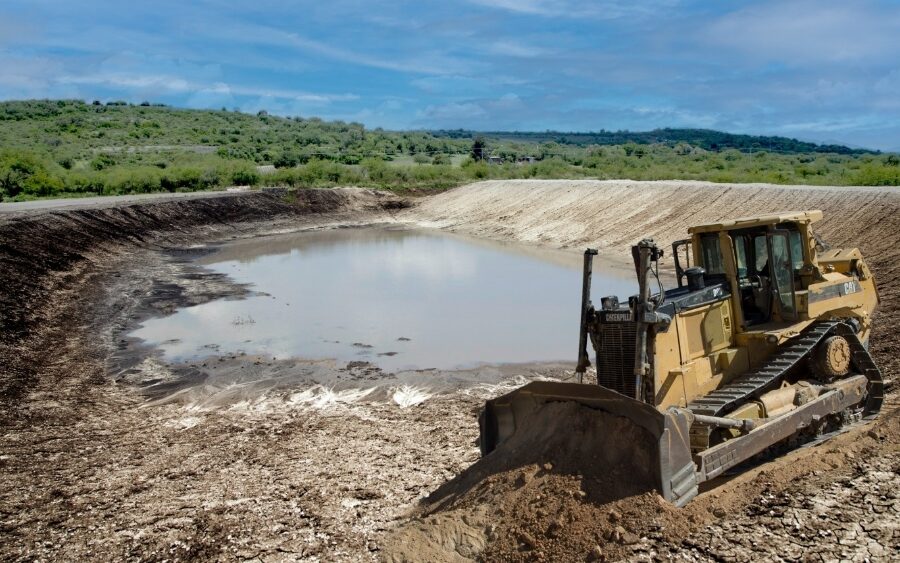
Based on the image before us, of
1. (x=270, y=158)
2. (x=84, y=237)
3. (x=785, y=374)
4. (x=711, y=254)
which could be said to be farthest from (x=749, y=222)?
(x=270, y=158)

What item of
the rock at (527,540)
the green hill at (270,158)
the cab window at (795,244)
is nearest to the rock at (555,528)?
the rock at (527,540)

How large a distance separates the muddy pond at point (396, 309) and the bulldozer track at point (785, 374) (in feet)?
18.9

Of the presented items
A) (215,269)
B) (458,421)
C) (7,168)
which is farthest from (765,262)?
(7,168)

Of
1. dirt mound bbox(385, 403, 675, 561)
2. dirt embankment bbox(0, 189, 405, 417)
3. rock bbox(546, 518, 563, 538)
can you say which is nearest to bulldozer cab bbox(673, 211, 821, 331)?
dirt mound bbox(385, 403, 675, 561)

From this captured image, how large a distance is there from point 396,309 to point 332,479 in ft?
36.1

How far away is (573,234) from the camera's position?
3419 centimetres

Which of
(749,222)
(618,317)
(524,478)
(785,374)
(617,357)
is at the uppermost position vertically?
(749,222)

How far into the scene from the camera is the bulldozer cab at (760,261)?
7998mm

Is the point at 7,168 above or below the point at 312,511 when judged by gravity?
above

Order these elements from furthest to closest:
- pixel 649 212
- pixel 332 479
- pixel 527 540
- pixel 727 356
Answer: pixel 649 212 → pixel 332 479 → pixel 727 356 → pixel 527 540

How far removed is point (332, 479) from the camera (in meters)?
8.23

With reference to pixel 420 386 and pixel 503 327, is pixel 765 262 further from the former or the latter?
pixel 503 327

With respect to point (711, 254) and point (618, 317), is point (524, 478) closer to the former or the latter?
point (618, 317)

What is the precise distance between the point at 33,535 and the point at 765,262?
26.1ft
